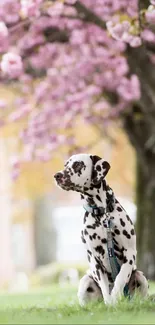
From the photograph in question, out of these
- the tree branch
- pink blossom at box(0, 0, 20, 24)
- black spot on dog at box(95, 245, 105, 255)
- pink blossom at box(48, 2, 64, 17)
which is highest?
pink blossom at box(0, 0, 20, 24)

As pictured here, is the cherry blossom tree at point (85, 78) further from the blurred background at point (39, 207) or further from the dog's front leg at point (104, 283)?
the dog's front leg at point (104, 283)

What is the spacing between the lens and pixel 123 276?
18.3ft

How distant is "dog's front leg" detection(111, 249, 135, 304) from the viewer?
218 inches

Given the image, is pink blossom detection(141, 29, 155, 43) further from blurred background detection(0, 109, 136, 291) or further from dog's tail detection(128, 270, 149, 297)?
blurred background detection(0, 109, 136, 291)

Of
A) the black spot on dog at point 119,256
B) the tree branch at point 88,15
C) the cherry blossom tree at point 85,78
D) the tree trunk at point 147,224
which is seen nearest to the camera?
the black spot on dog at point 119,256

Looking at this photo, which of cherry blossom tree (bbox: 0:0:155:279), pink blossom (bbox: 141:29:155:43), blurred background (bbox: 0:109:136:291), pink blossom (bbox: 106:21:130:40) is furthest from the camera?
blurred background (bbox: 0:109:136:291)

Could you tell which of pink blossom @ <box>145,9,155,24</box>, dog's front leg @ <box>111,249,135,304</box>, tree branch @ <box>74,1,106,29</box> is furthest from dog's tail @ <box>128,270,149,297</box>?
tree branch @ <box>74,1,106,29</box>

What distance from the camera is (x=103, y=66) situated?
11.3 m

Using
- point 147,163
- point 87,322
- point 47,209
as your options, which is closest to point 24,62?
point 147,163

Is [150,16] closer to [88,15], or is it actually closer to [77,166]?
[88,15]

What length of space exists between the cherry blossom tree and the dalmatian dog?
9.78 feet

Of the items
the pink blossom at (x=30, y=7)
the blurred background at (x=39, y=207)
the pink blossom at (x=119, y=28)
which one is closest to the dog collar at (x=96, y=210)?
the pink blossom at (x=119, y=28)

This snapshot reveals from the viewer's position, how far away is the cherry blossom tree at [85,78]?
9484mm

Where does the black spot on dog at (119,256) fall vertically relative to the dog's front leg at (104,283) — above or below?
above
